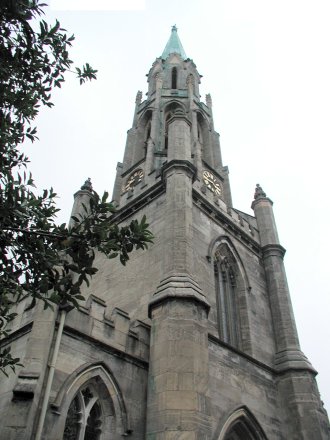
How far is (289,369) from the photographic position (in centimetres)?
1270

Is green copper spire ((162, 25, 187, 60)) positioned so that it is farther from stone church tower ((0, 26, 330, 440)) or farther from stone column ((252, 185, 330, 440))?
stone column ((252, 185, 330, 440))

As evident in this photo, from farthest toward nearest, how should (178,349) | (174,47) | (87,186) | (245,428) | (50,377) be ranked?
(174,47)
(87,186)
(245,428)
(178,349)
(50,377)

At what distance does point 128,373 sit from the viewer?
960 centimetres

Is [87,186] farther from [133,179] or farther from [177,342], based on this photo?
[177,342]

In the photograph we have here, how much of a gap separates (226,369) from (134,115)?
17.8 metres

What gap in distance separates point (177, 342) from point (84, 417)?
2.41 metres

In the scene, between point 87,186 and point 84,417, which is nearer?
point 84,417

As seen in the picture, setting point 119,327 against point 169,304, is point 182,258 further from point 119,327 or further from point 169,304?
point 119,327

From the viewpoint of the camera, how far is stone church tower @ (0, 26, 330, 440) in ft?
27.2

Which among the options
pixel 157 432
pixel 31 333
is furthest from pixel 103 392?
pixel 31 333

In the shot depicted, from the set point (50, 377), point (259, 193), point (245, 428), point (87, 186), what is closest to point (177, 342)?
point (50, 377)

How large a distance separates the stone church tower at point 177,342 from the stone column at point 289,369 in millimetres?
37

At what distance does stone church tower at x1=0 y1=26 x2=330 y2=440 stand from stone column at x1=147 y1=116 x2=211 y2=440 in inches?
1.0

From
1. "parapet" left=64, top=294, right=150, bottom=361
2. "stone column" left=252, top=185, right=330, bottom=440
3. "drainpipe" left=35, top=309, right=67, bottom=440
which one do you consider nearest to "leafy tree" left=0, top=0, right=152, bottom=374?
"drainpipe" left=35, top=309, right=67, bottom=440
